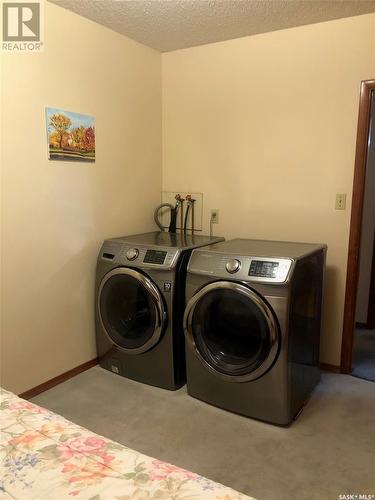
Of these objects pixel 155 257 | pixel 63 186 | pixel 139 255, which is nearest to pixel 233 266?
pixel 155 257

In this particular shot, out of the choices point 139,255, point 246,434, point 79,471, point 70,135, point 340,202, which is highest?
point 70,135

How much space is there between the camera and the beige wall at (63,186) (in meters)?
2.19

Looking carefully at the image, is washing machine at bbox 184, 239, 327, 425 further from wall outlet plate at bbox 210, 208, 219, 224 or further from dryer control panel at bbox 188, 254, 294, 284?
wall outlet plate at bbox 210, 208, 219, 224

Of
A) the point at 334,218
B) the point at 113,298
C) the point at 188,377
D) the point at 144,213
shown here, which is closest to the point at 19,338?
the point at 113,298

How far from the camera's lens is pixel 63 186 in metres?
2.44

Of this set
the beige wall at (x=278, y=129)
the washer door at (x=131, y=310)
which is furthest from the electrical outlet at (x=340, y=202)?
the washer door at (x=131, y=310)

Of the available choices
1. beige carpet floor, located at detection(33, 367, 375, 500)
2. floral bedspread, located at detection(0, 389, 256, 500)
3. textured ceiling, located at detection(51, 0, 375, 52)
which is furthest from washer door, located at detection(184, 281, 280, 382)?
textured ceiling, located at detection(51, 0, 375, 52)

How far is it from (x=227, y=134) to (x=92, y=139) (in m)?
1.00

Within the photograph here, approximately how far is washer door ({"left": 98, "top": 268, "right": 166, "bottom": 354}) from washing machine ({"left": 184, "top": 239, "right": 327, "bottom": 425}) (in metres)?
0.25

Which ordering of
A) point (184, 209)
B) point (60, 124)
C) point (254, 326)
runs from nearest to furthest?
1. point (254, 326)
2. point (60, 124)
3. point (184, 209)

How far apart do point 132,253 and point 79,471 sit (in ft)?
5.42

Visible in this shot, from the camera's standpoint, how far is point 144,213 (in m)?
3.14

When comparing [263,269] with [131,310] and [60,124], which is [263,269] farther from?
[60,124]

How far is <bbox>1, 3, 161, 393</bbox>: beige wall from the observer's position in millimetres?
2186
